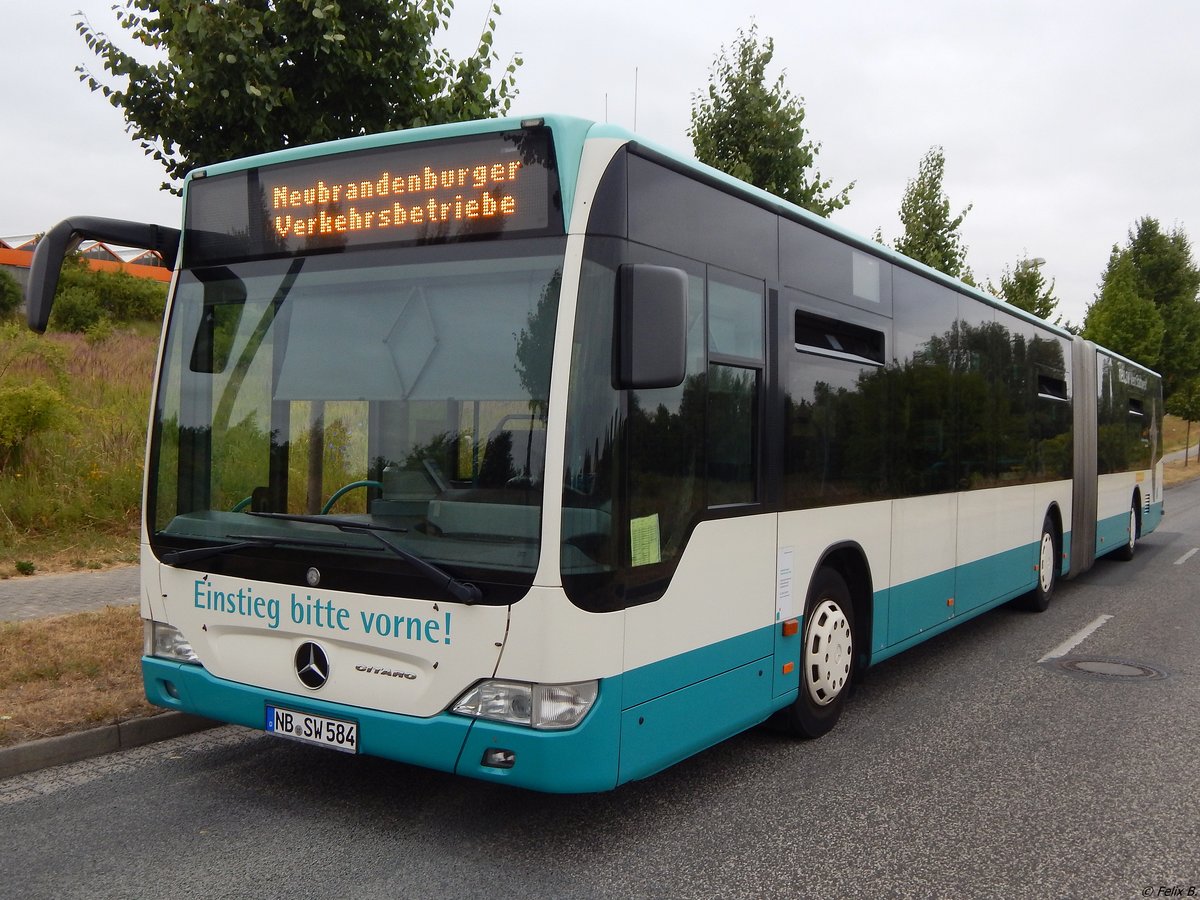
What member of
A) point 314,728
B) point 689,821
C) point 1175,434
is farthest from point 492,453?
point 1175,434

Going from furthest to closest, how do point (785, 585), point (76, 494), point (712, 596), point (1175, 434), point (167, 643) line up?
point (1175, 434)
point (76, 494)
point (785, 585)
point (167, 643)
point (712, 596)

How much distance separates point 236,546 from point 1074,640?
23.6 ft

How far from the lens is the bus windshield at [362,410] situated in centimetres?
389

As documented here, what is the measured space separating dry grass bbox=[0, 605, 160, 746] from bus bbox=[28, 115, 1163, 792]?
3.14ft

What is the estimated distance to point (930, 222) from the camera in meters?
19.7

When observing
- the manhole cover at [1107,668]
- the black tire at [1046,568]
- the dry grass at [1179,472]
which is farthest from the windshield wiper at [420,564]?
the dry grass at [1179,472]

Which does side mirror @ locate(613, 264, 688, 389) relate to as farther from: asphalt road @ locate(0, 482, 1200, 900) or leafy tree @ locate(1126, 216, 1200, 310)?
leafy tree @ locate(1126, 216, 1200, 310)

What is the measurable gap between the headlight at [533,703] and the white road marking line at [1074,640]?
547 centimetres

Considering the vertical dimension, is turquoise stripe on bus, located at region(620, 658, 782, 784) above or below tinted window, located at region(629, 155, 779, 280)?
below

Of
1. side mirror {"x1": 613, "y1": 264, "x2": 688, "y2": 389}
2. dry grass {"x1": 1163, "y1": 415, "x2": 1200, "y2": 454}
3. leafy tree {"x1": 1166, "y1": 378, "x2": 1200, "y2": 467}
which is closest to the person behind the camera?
side mirror {"x1": 613, "y1": 264, "x2": 688, "y2": 389}

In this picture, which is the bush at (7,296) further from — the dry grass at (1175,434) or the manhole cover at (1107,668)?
the dry grass at (1175,434)

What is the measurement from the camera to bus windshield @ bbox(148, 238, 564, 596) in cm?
389

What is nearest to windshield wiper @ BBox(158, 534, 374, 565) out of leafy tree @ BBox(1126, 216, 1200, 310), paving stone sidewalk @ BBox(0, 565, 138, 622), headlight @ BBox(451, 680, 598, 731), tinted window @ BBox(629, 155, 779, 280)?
headlight @ BBox(451, 680, 598, 731)

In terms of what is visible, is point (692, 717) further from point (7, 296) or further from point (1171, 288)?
point (1171, 288)
